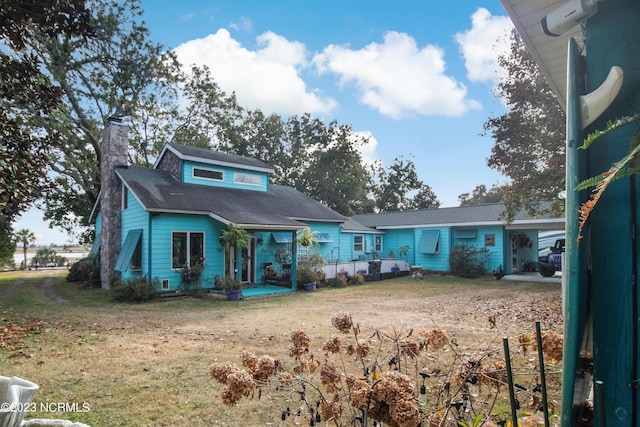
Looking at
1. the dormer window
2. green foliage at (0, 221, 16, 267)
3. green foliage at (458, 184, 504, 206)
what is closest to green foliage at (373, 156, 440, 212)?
green foliage at (458, 184, 504, 206)

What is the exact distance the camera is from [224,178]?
1808 centimetres

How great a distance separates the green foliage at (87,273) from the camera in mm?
15938

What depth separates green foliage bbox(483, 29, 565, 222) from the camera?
465 inches

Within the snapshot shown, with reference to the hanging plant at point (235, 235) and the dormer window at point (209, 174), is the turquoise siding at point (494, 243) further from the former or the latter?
the dormer window at point (209, 174)

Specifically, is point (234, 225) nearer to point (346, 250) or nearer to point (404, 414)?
point (346, 250)

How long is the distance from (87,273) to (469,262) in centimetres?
1897

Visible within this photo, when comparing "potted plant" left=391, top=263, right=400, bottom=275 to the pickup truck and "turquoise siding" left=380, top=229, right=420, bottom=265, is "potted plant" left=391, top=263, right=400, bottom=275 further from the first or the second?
the pickup truck

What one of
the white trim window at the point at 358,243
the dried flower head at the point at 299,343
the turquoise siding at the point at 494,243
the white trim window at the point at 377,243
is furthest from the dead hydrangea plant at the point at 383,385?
the white trim window at the point at 377,243

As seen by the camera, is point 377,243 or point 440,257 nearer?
point 440,257

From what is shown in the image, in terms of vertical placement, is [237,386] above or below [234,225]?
below

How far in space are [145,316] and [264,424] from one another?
277 inches

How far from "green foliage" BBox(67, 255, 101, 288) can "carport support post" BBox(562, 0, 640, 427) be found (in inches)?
724

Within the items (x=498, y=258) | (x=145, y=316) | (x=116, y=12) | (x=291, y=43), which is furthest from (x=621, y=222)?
(x=116, y=12)

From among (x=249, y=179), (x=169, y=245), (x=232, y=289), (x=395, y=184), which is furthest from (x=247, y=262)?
(x=395, y=184)
